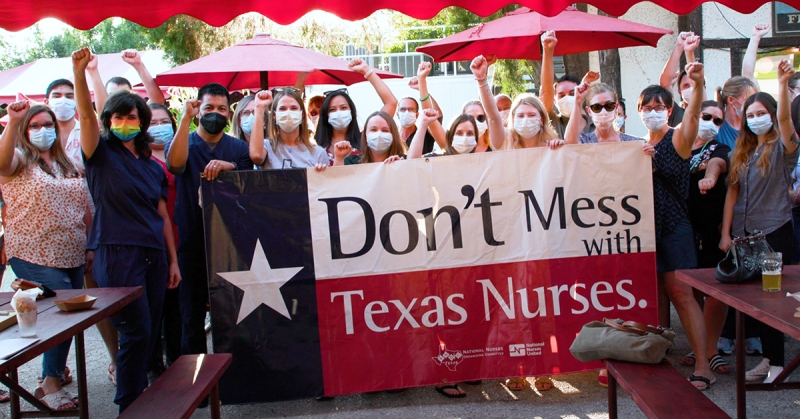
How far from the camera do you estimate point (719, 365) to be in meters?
4.76

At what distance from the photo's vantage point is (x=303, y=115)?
4.81 m

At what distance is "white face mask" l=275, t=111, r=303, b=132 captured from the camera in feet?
15.5

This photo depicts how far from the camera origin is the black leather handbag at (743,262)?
11.4 feet

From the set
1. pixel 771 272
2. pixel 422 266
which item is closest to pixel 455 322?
pixel 422 266

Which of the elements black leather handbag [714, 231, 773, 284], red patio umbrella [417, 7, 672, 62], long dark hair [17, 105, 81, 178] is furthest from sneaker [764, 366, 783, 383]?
long dark hair [17, 105, 81, 178]

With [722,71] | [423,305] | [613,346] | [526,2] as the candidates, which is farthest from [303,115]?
[722,71]

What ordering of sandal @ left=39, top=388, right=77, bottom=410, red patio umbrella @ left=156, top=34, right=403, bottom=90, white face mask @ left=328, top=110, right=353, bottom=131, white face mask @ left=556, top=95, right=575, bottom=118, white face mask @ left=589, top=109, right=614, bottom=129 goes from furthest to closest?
red patio umbrella @ left=156, top=34, right=403, bottom=90
white face mask @ left=556, top=95, right=575, bottom=118
white face mask @ left=328, top=110, right=353, bottom=131
white face mask @ left=589, top=109, right=614, bottom=129
sandal @ left=39, top=388, right=77, bottom=410

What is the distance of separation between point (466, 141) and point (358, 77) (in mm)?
3404

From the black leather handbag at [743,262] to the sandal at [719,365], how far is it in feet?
4.69

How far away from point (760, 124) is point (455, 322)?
232 cm

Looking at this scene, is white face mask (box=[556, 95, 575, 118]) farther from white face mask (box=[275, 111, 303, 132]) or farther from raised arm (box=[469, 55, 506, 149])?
white face mask (box=[275, 111, 303, 132])

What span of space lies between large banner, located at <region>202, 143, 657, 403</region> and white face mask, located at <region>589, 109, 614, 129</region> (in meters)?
0.29

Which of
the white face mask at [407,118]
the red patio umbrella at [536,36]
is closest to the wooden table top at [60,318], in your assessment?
the white face mask at [407,118]

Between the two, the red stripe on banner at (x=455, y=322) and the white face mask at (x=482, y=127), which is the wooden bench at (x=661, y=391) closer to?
the red stripe on banner at (x=455, y=322)
